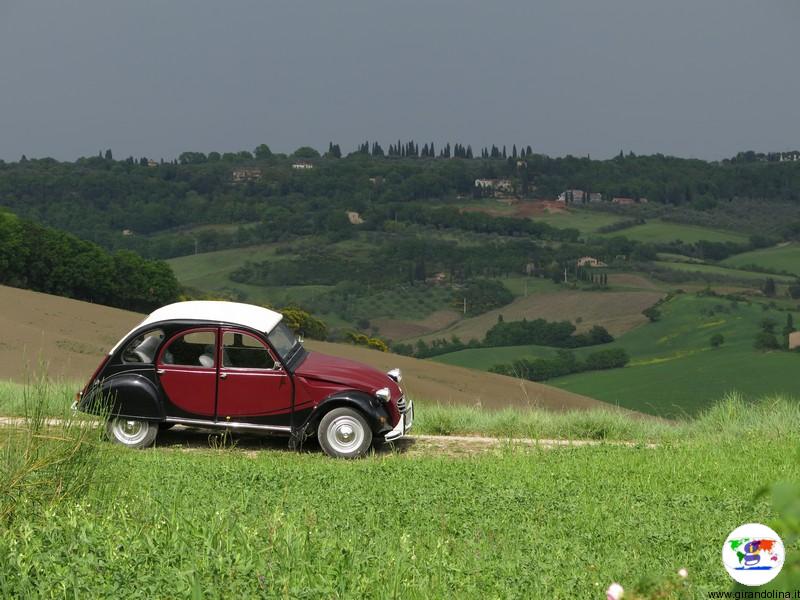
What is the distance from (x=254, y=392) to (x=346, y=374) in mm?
1085

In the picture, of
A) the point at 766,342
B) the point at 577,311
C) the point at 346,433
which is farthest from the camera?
the point at 577,311

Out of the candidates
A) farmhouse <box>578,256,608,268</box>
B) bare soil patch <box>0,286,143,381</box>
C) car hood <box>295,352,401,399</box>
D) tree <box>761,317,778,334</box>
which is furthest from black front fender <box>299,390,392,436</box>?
farmhouse <box>578,256,608,268</box>

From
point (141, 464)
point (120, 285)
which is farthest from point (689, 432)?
point (120, 285)

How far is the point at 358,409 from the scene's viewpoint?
38.6 ft

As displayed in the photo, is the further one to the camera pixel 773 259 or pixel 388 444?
pixel 773 259

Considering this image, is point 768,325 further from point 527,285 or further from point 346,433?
point 346,433

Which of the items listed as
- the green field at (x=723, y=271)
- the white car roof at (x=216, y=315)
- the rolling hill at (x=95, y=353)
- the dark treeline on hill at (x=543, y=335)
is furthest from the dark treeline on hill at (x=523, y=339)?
the white car roof at (x=216, y=315)

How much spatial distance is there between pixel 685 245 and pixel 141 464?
639 ft

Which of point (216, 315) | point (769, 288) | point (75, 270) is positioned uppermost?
point (216, 315)

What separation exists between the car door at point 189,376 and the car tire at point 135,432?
355 mm

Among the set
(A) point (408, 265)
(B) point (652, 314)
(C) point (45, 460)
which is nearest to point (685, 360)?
(B) point (652, 314)

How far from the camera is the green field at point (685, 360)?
317 ft

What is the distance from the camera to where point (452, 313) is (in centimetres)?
16925

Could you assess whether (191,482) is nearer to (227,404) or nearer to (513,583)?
(227,404)
